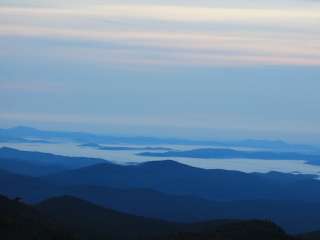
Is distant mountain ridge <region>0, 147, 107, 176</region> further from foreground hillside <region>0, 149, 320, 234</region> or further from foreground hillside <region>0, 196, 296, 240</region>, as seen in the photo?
foreground hillside <region>0, 196, 296, 240</region>

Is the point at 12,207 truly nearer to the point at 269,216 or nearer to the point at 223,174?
the point at 269,216

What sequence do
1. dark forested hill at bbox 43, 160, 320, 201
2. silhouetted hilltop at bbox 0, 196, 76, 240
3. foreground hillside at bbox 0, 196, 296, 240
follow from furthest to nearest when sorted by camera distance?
dark forested hill at bbox 43, 160, 320, 201 → foreground hillside at bbox 0, 196, 296, 240 → silhouetted hilltop at bbox 0, 196, 76, 240

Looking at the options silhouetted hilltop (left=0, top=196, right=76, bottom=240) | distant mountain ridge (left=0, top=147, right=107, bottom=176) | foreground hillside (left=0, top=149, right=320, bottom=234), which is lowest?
silhouetted hilltop (left=0, top=196, right=76, bottom=240)

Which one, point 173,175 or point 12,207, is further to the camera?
point 173,175

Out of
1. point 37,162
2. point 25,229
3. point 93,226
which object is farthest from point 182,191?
point 25,229

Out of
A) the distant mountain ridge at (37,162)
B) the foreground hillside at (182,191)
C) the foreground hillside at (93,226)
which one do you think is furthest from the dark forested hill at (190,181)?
the foreground hillside at (93,226)

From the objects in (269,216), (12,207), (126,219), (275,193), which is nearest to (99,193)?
(269,216)

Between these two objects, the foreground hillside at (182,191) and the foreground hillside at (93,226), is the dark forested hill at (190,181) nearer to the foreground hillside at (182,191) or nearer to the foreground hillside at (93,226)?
the foreground hillside at (182,191)

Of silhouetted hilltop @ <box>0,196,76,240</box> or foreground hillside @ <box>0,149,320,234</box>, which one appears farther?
foreground hillside @ <box>0,149,320,234</box>

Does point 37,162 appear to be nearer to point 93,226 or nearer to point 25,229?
point 93,226

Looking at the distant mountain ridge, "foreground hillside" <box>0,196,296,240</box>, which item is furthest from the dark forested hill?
"foreground hillside" <box>0,196,296,240</box>

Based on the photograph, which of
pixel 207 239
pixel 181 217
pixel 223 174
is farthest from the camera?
pixel 223 174
